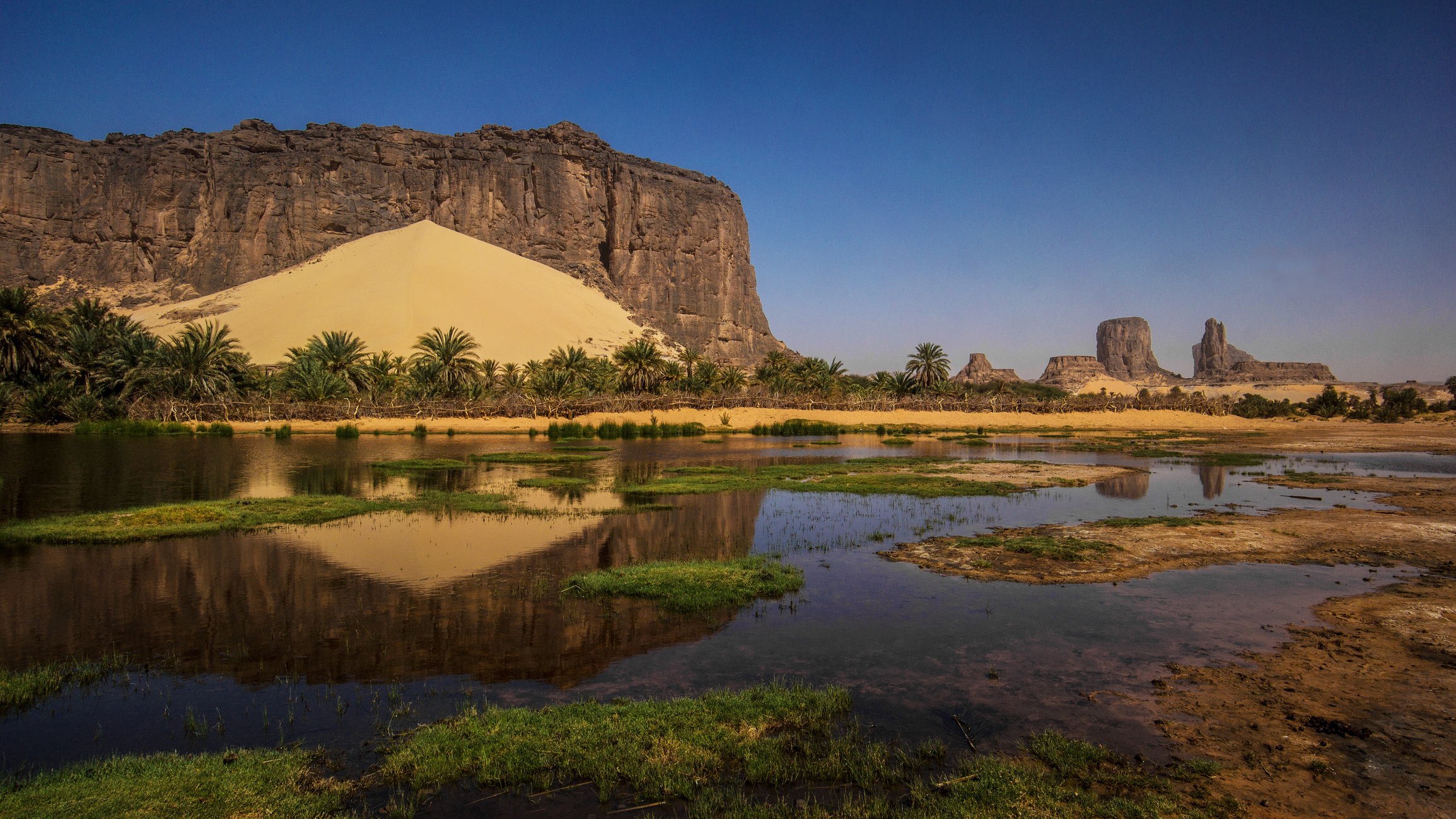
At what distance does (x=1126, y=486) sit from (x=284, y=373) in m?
66.4

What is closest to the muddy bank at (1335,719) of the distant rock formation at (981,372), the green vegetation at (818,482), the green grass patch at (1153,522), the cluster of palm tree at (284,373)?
the green grass patch at (1153,522)

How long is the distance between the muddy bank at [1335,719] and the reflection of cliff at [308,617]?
6.07 m

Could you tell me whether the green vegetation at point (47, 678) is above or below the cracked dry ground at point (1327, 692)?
above

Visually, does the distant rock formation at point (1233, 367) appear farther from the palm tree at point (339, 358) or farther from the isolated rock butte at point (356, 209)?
the palm tree at point (339, 358)

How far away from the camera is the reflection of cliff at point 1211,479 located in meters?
22.4

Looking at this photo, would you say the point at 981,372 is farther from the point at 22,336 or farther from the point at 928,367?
the point at 22,336

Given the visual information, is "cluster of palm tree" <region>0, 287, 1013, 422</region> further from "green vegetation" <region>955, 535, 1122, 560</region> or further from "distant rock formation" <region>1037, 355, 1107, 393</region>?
"distant rock formation" <region>1037, 355, 1107, 393</region>

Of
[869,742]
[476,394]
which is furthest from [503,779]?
[476,394]

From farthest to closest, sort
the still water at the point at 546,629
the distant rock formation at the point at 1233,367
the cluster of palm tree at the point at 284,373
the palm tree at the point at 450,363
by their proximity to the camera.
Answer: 1. the distant rock formation at the point at 1233,367
2. the palm tree at the point at 450,363
3. the cluster of palm tree at the point at 284,373
4. the still water at the point at 546,629

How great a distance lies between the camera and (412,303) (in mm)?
99125

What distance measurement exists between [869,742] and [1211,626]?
6.56 meters

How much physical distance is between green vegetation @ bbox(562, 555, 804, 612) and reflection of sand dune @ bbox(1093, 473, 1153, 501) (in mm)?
14852

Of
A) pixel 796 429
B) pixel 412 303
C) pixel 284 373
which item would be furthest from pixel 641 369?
pixel 412 303

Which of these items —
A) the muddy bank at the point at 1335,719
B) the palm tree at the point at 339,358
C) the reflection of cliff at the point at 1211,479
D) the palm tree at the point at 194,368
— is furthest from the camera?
the palm tree at the point at 339,358
